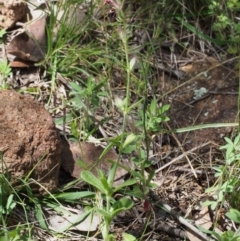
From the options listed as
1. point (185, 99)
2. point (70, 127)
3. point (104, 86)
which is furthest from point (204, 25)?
point (70, 127)

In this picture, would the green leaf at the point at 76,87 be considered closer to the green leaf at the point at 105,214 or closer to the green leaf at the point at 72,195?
the green leaf at the point at 72,195

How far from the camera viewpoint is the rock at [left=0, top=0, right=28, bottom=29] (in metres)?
3.08

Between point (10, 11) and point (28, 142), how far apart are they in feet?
3.16

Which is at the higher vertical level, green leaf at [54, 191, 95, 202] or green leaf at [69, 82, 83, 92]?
green leaf at [69, 82, 83, 92]

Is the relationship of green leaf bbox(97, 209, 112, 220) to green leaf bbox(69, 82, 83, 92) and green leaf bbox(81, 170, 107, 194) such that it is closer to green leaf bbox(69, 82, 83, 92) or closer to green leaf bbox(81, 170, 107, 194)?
green leaf bbox(81, 170, 107, 194)

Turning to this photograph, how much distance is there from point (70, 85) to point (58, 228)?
2.49ft

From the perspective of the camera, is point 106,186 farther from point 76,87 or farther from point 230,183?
point 76,87

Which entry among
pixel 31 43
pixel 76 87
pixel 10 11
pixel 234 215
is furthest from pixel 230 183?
pixel 10 11

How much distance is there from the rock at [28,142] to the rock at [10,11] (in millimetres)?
714

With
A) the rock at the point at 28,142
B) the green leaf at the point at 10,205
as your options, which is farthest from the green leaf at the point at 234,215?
the green leaf at the point at 10,205

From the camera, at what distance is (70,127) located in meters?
2.76

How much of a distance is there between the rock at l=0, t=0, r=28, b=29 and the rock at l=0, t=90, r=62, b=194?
71cm

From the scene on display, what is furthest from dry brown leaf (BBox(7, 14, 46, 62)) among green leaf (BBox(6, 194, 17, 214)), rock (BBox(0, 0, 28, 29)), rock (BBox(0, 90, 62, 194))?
green leaf (BBox(6, 194, 17, 214))

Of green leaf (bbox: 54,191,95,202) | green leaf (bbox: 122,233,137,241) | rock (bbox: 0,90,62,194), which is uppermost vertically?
rock (bbox: 0,90,62,194)
